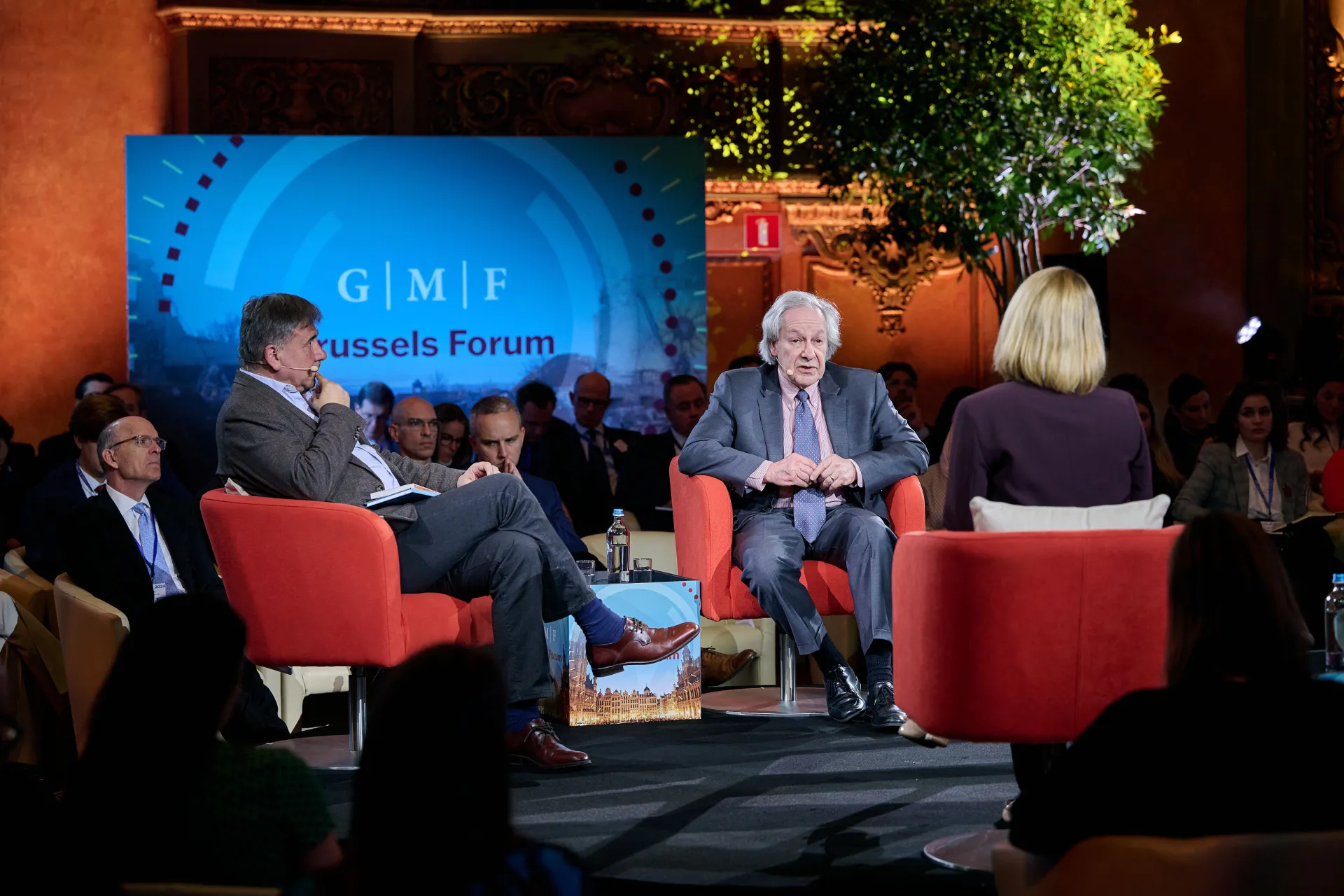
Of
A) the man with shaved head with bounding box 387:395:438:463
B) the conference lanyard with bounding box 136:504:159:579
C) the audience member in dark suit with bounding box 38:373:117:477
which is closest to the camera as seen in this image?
the conference lanyard with bounding box 136:504:159:579

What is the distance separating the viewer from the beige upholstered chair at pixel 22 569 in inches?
173

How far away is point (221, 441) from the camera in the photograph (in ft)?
12.7

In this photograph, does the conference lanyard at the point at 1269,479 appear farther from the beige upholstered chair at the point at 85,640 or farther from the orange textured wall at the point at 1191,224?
the beige upholstered chair at the point at 85,640

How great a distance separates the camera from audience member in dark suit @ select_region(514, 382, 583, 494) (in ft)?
20.4

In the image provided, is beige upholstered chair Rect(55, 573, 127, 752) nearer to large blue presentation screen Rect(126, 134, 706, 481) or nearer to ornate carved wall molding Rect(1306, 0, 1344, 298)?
large blue presentation screen Rect(126, 134, 706, 481)

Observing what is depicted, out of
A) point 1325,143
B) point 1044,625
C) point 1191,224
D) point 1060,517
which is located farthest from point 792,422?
point 1325,143

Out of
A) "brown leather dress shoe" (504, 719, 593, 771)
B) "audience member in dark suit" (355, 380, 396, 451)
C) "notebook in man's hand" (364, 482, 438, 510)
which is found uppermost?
"audience member in dark suit" (355, 380, 396, 451)

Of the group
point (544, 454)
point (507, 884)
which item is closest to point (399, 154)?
point (544, 454)

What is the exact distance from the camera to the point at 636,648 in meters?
4.13

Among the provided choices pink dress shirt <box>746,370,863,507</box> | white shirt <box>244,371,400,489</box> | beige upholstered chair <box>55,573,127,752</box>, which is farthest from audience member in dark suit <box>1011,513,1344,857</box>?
beige upholstered chair <box>55,573,127,752</box>

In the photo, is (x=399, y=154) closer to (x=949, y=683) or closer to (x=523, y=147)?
(x=523, y=147)

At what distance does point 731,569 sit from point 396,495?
105 centimetres

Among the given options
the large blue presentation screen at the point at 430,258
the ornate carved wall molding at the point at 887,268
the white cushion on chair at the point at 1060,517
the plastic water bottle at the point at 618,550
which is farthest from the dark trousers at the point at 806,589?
the ornate carved wall molding at the point at 887,268

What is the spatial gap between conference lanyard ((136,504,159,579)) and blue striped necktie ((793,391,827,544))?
5.97 feet
